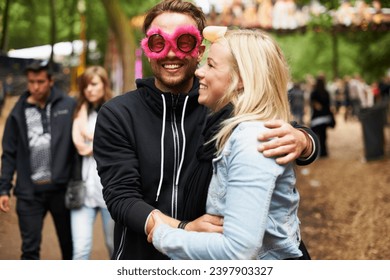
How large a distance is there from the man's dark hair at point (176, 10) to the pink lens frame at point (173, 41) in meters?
0.09

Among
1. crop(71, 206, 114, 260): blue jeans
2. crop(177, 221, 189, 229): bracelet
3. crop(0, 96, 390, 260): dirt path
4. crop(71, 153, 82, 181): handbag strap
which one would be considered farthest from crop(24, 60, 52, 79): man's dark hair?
crop(177, 221, 189, 229): bracelet

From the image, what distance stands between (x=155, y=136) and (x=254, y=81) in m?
0.60

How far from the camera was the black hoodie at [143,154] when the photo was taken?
8.00 ft

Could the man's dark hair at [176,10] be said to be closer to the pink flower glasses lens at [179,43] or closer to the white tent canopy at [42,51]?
the pink flower glasses lens at [179,43]

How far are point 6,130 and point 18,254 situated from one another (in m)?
1.75

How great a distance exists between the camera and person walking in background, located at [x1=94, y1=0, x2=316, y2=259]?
243 cm

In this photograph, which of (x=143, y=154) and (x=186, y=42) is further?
(x=186, y=42)

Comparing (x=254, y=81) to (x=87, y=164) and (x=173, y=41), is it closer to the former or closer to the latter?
(x=173, y=41)

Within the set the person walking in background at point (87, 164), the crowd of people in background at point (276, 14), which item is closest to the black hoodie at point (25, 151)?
the person walking in background at point (87, 164)

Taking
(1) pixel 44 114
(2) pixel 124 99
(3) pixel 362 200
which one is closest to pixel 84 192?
(1) pixel 44 114

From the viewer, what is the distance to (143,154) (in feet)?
8.19

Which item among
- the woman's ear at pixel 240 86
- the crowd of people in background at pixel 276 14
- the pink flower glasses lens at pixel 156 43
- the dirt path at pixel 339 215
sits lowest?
the dirt path at pixel 339 215

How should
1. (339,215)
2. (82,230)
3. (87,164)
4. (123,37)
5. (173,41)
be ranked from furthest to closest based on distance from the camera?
1. (123,37)
2. (339,215)
3. (87,164)
4. (82,230)
5. (173,41)

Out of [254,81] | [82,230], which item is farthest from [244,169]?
[82,230]
